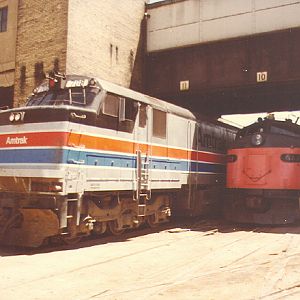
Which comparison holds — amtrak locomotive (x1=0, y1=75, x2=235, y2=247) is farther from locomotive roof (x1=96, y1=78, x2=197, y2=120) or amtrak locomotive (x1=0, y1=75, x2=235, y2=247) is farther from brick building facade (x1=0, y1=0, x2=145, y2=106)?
brick building facade (x1=0, y1=0, x2=145, y2=106)

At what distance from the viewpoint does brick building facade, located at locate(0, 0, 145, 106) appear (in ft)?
48.8

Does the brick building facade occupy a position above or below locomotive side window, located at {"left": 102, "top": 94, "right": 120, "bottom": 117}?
above

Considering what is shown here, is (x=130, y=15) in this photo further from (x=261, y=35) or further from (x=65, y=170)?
(x=65, y=170)

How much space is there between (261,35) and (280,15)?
3.16ft

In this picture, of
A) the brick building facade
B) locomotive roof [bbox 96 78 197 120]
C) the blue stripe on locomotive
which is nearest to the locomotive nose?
locomotive roof [bbox 96 78 197 120]

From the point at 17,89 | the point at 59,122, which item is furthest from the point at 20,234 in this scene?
the point at 17,89

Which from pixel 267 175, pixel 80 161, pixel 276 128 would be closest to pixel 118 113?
pixel 80 161

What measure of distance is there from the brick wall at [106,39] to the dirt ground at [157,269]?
7.48 meters

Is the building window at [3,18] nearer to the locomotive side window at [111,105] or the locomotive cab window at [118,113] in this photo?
the locomotive cab window at [118,113]

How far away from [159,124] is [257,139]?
12.2 feet


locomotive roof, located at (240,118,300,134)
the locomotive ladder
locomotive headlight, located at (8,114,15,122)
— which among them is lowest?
the locomotive ladder

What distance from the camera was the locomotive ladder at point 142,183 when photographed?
10.4m

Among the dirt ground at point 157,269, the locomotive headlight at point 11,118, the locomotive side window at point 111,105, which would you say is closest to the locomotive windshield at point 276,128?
the dirt ground at point 157,269

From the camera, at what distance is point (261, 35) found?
16.0m
